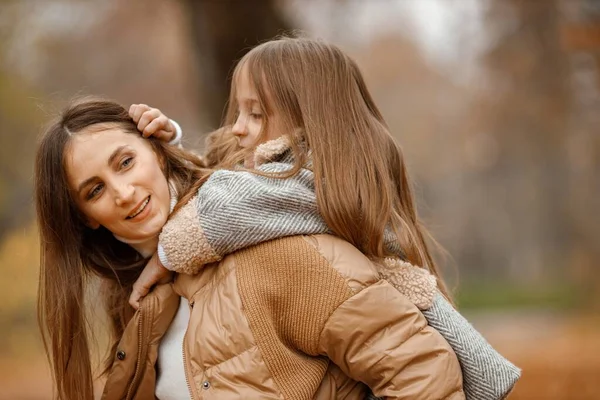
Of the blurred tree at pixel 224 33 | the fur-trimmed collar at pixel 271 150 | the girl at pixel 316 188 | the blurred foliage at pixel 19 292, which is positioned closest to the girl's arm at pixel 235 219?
the girl at pixel 316 188

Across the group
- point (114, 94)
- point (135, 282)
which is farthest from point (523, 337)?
point (114, 94)

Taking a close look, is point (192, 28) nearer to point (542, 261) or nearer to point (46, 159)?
point (46, 159)

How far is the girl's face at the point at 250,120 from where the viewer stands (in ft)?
9.98

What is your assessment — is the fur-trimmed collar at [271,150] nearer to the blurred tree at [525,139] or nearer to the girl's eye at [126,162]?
the girl's eye at [126,162]

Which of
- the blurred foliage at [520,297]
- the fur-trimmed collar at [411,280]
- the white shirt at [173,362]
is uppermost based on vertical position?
the fur-trimmed collar at [411,280]

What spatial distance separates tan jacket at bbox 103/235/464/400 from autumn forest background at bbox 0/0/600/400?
40.2 inches

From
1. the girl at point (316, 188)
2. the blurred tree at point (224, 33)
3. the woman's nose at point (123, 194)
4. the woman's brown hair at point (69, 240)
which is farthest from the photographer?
the blurred tree at point (224, 33)

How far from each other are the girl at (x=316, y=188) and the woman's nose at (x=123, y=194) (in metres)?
0.18

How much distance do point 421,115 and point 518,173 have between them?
14.1 feet

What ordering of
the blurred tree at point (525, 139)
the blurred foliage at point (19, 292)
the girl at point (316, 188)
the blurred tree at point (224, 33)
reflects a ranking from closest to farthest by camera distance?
the girl at point (316, 188) → the blurred tree at point (224, 33) → the blurred foliage at point (19, 292) → the blurred tree at point (525, 139)

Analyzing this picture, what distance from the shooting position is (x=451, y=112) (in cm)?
2777

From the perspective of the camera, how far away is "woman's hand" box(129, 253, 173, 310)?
9.74 ft

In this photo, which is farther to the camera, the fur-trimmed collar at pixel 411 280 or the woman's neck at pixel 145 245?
the woman's neck at pixel 145 245

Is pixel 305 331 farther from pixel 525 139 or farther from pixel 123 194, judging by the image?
pixel 525 139
